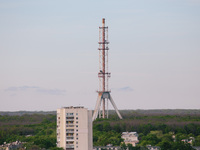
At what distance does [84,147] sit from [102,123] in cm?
6087

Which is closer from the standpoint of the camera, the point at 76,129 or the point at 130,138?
the point at 76,129

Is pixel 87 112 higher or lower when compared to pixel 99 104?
lower

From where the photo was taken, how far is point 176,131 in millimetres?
141625

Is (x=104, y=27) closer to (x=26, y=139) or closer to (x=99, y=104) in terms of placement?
(x=99, y=104)

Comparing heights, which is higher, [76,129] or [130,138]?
[130,138]

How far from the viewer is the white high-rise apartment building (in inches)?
3177

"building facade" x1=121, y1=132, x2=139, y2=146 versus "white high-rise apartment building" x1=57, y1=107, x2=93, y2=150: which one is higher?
"building facade" x1=121, y1=132, x2=139, y2=146

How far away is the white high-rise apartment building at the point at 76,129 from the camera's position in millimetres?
80688

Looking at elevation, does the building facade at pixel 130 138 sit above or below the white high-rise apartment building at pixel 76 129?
above

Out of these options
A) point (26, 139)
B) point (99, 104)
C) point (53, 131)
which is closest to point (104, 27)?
point (99, 104)

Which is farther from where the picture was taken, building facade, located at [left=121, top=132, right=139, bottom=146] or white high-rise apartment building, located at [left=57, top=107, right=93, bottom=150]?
building facade, located at [left=121, top=132, right=139, bottom=146]

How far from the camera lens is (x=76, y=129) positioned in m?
81.2

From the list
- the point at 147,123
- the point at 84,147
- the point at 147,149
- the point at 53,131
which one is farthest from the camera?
the point at 147,123

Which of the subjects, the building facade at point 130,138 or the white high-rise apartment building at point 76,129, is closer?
the white high-rise apartment building at point 76,129
